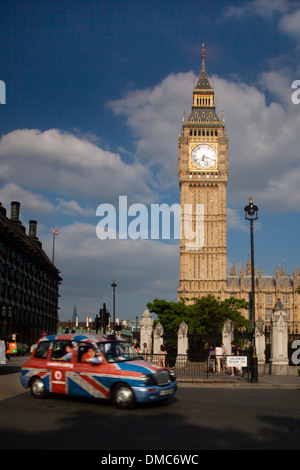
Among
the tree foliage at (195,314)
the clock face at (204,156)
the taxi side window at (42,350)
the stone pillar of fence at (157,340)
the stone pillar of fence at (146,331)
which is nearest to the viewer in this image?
the taxi side window at (42,350)

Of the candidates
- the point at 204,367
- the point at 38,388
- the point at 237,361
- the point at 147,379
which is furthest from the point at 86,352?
the point at 204,367

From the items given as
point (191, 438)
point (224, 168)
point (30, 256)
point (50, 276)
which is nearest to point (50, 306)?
point (50, 276)

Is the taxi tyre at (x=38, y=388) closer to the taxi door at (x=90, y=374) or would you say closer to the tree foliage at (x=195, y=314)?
the taxi door at (x=90, y=374)

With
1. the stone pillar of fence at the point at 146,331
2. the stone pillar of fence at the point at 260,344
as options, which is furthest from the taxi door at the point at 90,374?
the stone pillar of fence at the point at 146,331

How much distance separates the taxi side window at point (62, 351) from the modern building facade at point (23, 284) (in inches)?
1483

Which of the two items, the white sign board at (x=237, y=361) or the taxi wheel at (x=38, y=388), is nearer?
the taxi wheel at (x=38, y=388)

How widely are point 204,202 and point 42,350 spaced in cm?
8588

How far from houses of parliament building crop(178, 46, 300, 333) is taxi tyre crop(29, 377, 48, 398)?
80.7 meters

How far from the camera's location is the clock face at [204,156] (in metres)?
98.2

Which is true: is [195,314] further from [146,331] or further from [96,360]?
[96,360]

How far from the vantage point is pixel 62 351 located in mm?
12844

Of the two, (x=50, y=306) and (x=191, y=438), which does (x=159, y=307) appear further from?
(x=191, y=438)

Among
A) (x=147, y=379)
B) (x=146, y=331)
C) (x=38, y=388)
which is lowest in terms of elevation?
(x=38, y=388)

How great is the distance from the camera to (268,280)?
109 m
